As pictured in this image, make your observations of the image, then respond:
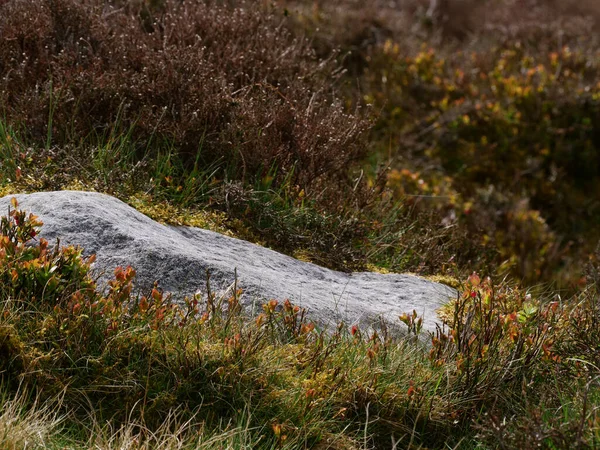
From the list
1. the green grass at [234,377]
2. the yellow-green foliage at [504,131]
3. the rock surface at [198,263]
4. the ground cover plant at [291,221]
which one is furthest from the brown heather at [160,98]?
the yellow-green foliage at [504,131]

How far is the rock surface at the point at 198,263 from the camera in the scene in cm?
387

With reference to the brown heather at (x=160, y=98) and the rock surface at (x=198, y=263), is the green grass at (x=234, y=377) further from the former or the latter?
the brown heather at (x=160, y=98)

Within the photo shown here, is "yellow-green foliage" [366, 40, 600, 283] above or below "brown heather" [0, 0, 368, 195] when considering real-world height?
below

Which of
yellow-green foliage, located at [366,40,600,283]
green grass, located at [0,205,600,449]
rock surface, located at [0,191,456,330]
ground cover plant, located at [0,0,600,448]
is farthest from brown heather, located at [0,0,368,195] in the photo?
yellow-green foliage, located at [366,40,600,283]

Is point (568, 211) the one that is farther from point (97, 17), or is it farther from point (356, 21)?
point (97, 17)

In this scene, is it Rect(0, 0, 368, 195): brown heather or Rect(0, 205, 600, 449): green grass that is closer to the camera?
Rect(0, 205, 600, 449): green grass

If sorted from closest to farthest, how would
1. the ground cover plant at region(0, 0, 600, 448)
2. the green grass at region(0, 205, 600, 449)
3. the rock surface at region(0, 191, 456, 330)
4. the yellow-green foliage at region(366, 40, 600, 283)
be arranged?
1. the green grass at region(0, 205, 600, 449)
2. the ground cover plant at region(0, 0, 600, 448)
3. the rock surface at region(0, 191, 456, 330)
4. the yellow-green foliage at region(366, 40, 600, 283)

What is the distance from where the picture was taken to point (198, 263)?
13.1 feet

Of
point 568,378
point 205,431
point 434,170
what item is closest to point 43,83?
point 205,431

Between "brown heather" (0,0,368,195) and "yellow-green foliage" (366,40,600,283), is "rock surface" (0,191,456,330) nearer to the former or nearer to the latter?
→ "brown heather" (0,0,368,195)

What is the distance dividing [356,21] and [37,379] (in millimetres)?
8570

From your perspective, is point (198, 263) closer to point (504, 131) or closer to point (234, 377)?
point (234, 377)

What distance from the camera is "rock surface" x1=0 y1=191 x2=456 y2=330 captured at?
3.87 metres

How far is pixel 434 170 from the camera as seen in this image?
915 cm
